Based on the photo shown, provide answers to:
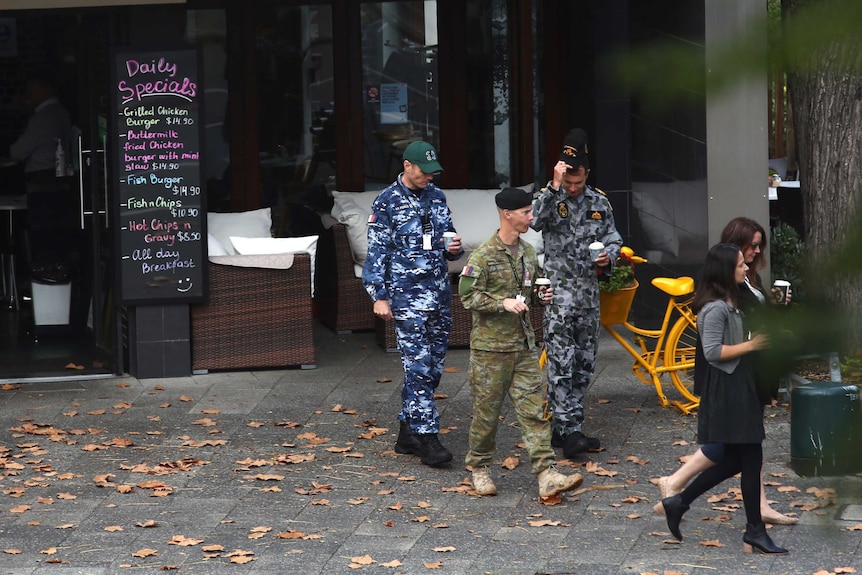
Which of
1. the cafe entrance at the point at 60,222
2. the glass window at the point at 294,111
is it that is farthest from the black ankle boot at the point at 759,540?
the glass window at the point at 294,111

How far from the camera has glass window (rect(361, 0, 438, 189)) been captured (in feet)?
36.6

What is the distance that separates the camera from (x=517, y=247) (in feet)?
21.7

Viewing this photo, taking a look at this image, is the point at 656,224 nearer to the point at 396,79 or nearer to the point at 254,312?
the point at 396,79

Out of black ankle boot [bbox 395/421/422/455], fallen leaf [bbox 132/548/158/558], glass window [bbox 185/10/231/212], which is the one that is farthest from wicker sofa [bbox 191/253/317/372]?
fallen leaf [bbox 132/548/158/558]

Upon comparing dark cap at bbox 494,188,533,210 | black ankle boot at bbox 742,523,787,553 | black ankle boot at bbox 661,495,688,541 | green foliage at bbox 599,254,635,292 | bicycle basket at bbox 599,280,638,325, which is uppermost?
dark cap at bbox 494,188,533,210

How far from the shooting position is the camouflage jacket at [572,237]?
23.7 ft

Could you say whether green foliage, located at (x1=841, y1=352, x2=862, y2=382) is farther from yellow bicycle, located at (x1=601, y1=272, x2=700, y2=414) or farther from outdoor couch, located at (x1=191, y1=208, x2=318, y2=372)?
outdoor couch, located at (x1=191, y1=208, x2=318, y2=372)

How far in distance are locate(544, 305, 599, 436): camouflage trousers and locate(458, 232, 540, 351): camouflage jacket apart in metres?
0.71

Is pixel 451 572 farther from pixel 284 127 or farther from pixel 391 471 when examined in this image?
pixel 284 127

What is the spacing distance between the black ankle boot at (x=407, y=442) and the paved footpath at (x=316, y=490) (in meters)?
0.05

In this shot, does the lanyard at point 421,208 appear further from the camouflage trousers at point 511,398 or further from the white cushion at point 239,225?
the white cushion at point 239,225

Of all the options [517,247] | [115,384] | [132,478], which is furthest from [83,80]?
[517,247]

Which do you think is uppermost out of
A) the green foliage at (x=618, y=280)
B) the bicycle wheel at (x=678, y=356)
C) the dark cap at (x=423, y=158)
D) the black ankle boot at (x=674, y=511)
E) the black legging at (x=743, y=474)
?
the dark cap at (x=423, y=158)

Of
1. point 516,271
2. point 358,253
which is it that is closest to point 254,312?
point 358,253
